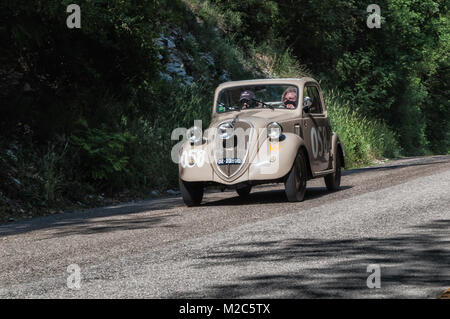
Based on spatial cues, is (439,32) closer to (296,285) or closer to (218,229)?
(218,229)

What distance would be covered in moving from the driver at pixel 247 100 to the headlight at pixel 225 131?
135 cm

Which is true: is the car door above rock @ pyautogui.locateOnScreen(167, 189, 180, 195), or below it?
above

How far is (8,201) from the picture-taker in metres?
12.8

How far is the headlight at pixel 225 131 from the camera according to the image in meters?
11.8

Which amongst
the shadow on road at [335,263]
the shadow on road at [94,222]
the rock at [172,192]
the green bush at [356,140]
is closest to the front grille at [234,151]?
the shadow on road at [94,222]

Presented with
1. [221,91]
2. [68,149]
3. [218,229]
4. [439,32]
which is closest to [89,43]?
[68,149]

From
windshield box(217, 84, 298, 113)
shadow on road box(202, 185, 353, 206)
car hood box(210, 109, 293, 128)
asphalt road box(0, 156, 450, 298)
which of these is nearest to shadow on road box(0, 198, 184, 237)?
asphalt road box(0, 156, 450, 298)

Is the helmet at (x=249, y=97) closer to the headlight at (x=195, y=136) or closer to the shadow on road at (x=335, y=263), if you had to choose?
the headlight at (x=195, y=136)

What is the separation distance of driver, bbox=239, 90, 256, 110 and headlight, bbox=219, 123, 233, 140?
1352mm

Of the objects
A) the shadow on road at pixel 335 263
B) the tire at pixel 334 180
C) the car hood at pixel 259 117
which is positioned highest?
the car hood at pixel 259 117

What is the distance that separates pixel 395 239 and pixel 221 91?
6240 millimetres

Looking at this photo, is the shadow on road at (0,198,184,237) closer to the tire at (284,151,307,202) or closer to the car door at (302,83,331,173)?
the tire at (284,151,307,202)

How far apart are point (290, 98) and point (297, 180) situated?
1.80 m

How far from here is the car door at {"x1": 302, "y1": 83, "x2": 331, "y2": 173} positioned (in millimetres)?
12680
